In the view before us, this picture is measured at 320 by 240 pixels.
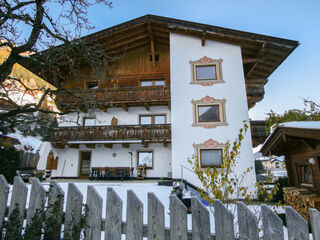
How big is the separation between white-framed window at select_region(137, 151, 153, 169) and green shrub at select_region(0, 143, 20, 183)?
7565 mm

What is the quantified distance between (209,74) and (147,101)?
16.4 feet

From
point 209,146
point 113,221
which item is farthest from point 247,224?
point 209,146

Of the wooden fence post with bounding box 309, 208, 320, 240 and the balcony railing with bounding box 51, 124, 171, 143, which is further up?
the balcony railing with bounding box 51, 124, 171, 143

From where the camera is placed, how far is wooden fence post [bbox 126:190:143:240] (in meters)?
2.08

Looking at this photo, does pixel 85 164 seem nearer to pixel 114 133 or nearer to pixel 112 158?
pixel 112 158

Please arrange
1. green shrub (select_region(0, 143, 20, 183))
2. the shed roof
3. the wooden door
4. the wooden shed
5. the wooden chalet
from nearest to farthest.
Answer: the shed roof < the wooden shed < green shrub (select_region(0, 143, 20, 183)) < the wooden chalet < the wooden door

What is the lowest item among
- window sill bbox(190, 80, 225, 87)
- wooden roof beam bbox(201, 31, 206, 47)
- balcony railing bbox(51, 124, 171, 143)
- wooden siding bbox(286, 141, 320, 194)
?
wooden siding bbox(286, 141, 320, 194)

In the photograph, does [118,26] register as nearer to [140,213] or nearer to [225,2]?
[225,2]

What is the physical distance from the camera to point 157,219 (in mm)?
2049

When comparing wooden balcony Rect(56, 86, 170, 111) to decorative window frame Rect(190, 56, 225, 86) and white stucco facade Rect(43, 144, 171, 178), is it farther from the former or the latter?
white stucco facade Rect(43, 144, 171, 178)

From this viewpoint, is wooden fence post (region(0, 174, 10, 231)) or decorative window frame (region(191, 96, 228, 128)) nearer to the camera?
wooden fence post (region(0, 174, 10, 231))

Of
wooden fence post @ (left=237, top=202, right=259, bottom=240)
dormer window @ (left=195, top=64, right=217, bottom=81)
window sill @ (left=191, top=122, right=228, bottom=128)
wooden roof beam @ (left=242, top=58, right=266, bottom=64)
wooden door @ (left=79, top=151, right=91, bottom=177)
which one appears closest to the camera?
wooden fence post @ (left=237, top=202, right=259, bottom=240)

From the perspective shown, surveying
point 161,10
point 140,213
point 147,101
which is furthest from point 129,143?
point 140,213

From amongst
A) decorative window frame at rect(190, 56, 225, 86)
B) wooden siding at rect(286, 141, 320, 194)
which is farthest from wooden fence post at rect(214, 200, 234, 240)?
decorative window frame at rect(190, 56, 225, 86)
